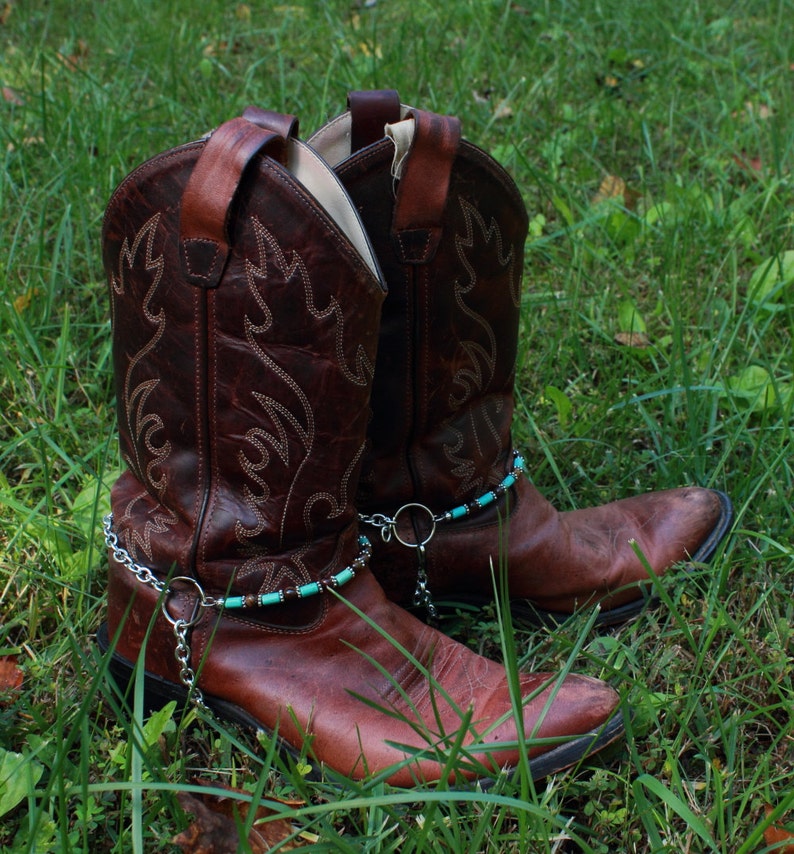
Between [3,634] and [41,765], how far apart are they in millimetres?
282

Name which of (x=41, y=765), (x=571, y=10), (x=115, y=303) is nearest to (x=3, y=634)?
(x=41, y=765)

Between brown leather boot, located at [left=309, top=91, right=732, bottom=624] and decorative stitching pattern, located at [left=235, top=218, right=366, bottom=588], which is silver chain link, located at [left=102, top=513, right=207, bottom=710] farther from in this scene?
brown leather boot, located at [left=309, top=91, right=732, bottom=624]

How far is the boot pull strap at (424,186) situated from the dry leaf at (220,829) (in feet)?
2.21

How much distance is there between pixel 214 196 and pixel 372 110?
0.35 m

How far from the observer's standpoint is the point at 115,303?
1.18 m

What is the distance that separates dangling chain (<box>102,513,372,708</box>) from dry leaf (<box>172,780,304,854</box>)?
5.1 inches

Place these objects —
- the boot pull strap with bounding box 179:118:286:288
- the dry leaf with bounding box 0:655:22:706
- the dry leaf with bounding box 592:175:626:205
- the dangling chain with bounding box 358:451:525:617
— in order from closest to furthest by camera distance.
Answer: the boot pull strap with bounding box 179:118:286:288 → the dry leaf with bounding box 0:655:22:706 → the dangling chain with bounding box 358:451:525:617 → the dry leaf with bounding box 592:175:626:205

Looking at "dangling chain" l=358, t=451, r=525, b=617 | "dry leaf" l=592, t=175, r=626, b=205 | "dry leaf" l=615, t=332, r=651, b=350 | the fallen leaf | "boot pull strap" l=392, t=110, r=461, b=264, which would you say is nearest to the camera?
"boot pull strap" l=392, t=110, r=461, b=264

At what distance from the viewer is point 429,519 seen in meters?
1.41

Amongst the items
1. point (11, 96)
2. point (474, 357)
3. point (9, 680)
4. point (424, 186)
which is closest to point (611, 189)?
point (474, 357)

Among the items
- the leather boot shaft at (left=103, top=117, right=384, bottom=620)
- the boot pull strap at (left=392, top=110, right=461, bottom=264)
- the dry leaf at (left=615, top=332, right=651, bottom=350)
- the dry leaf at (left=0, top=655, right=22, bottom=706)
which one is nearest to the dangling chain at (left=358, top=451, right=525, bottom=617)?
the leather boot shaft at (left=103, top=117, right=384, bottom=620)

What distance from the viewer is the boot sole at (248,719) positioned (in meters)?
1.14

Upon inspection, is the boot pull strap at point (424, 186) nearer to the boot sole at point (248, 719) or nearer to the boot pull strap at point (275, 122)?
the boot pull strap at point (275, 122)

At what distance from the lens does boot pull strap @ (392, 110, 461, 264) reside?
113cm
